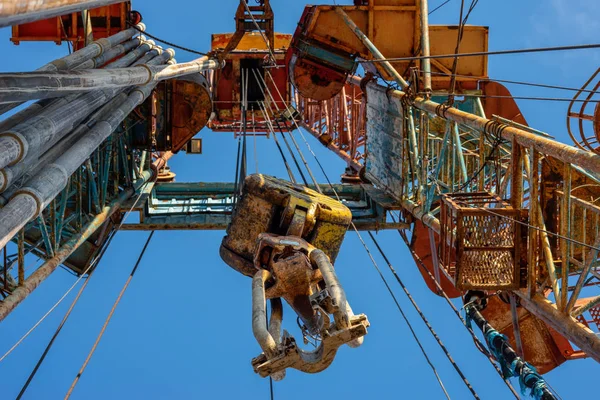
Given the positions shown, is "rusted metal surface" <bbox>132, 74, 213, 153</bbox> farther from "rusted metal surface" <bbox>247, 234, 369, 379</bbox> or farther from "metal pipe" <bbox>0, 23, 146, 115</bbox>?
"rusted metal surface" <bbox>247, 234, 369, 379</bbox>

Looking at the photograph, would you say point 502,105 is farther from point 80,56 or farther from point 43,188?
point 43,188

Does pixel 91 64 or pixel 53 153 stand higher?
pixel 91 64

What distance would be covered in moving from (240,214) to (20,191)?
3.96 m

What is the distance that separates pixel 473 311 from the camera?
1074 cm

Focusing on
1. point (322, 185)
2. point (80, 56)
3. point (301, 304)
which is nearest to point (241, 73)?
point (322, 185)

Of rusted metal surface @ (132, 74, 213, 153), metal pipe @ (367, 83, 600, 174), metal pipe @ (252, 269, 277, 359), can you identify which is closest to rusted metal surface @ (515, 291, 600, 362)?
metal pipe @ (367, 83, 600, 174)

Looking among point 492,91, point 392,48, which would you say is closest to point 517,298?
point 392,48

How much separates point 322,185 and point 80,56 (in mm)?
10574

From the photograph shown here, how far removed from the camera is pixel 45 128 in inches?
310

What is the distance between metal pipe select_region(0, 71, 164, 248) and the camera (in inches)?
272

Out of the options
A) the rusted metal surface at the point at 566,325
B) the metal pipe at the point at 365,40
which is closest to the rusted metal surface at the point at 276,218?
the rusted metal surface at the point at 566,325

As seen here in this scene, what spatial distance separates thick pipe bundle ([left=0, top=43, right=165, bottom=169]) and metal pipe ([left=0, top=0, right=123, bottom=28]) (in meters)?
1.89

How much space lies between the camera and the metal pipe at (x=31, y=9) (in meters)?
4.44

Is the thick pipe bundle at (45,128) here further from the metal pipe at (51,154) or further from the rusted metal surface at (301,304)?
the rusted metal surface at (301,304)
